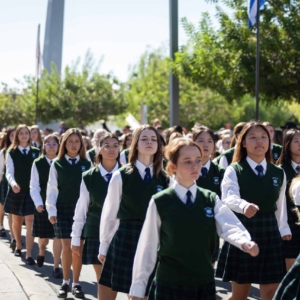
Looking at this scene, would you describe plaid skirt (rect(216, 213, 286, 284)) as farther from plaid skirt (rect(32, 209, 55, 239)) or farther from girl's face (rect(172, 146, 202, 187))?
plaid skirt (rect(32, 209, 55, 239))

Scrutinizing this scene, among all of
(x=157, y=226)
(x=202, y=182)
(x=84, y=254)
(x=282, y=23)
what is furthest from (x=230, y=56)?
(x=157, y=226)

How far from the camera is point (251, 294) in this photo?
8.20 m

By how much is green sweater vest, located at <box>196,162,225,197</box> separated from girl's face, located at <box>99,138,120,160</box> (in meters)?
1.19

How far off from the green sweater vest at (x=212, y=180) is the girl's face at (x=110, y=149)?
3.89 feet

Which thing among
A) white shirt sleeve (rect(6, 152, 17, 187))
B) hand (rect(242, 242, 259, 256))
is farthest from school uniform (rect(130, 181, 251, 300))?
white shirt sleeve (rect(6, 152, 17, 187))

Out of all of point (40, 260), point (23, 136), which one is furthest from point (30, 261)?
point (23, 136)

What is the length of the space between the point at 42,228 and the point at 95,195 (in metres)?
2.99

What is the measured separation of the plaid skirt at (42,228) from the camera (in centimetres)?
972

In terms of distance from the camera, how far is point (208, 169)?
26.2 feet

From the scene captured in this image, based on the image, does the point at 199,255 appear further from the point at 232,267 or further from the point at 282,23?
the point at 282,23

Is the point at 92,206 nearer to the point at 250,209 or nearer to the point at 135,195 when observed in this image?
the point at 135,195

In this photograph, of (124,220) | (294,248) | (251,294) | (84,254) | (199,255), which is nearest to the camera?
(199,255)

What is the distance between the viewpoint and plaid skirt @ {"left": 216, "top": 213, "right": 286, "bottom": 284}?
614 cm

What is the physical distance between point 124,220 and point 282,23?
1141cm
